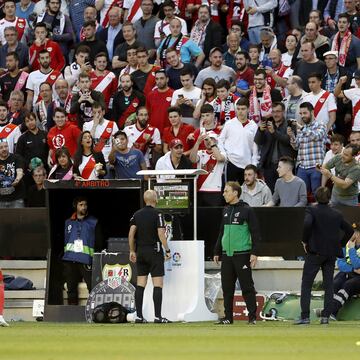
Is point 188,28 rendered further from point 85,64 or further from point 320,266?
point 320,266

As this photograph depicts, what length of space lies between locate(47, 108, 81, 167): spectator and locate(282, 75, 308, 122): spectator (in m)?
3.97

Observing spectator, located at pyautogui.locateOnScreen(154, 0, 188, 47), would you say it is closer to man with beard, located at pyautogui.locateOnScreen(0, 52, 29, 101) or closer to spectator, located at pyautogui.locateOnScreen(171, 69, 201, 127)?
spectator, located at pyautogui.locateOnScreen(171, 69, 201, 127)

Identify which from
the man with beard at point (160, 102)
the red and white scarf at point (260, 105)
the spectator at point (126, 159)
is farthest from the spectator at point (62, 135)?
the red and white scarf at point (260, 105)

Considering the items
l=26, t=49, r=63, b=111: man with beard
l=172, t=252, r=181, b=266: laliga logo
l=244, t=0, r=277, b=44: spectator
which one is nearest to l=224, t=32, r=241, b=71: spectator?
l=244, t=0, r=277, b=44: spectator

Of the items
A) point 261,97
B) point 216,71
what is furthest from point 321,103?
point 216,71

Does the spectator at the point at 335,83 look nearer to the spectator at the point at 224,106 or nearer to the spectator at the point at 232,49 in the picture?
the spectator at the point at 224,106

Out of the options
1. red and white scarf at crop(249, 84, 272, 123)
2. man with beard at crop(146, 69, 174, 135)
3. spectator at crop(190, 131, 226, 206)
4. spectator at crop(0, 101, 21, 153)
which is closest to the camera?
spectator at crop(190, 131, 226, 206)

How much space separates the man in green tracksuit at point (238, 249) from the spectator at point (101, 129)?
5695 mm

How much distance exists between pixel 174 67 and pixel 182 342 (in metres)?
11.9

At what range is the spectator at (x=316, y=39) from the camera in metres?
26.4

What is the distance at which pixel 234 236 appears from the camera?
66.3 ft

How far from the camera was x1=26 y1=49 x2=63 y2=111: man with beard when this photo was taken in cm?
2817

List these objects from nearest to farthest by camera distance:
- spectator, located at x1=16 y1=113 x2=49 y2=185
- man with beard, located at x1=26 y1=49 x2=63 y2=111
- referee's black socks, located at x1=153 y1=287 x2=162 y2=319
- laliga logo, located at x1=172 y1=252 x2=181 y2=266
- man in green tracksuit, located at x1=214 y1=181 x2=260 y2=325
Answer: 1. man in green tracksuit, located at x1=214 y1=181 x2=260 y2=325
2. referee's black socks, located at x1=153 y1=287 x2=162 y2=319
3. laliga logo, located at x1=172 y1=252 x2=181 y2=266
4. spectator, located at x1=16 y1=113 x2=49 y2=185
5. man with beard, located at x1=26 y1=49 x2=63 y2=111

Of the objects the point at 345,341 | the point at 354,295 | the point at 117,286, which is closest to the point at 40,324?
the point at 117,286
